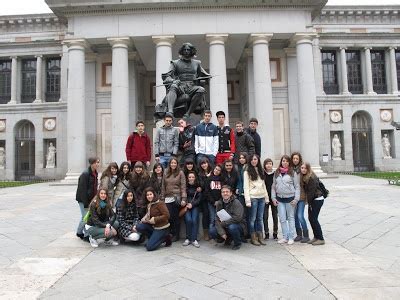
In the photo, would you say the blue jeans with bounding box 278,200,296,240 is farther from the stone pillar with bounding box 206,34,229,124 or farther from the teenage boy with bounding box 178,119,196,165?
the stone pillar with bounding box 206,34,229,124

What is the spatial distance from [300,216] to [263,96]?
19520 millimetres

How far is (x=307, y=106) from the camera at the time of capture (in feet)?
87.9

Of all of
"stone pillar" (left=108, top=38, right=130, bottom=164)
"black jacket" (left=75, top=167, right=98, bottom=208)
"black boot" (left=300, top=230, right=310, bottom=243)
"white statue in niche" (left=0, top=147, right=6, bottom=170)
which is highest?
"stone pillar" (left=108, top=38, right=130, bottom=164)

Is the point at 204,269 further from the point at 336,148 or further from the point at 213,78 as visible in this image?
the point at 336,148

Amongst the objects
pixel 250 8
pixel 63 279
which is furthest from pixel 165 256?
pixel 250 8

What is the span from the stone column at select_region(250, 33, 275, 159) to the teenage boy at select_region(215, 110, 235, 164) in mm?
17779

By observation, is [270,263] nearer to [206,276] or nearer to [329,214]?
[206,276]

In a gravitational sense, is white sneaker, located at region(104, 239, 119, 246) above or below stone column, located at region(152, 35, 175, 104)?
below

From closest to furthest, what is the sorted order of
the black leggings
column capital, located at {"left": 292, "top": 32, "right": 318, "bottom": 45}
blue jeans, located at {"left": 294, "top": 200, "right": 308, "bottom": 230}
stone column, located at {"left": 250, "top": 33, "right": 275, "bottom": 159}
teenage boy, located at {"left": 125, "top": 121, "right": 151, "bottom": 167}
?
the black leggings
blue jeans, located at {"left": 294, "top": 200, "right": 308, "bottom": 230}
teenage boy, located at {"left": 125, "top": 121, "right": 151, "bottom": 167}
stone column, located at {"left": 250, "top": 33, "right": 275, "bottom": 159}
column capital, located at {"left": 292, "top": 32, "right": 318, "bottom": 45}

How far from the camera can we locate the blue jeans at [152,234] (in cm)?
713

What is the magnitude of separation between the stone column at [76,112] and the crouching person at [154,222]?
2052 cm

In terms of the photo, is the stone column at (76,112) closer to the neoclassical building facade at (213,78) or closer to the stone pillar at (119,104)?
the neoclassical building facade at (213,78)

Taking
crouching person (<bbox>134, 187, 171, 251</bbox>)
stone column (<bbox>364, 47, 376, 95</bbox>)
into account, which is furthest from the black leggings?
stone column (<bbox>364, 47, 376, 95</bbox>)

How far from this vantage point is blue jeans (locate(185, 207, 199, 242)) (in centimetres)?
759
